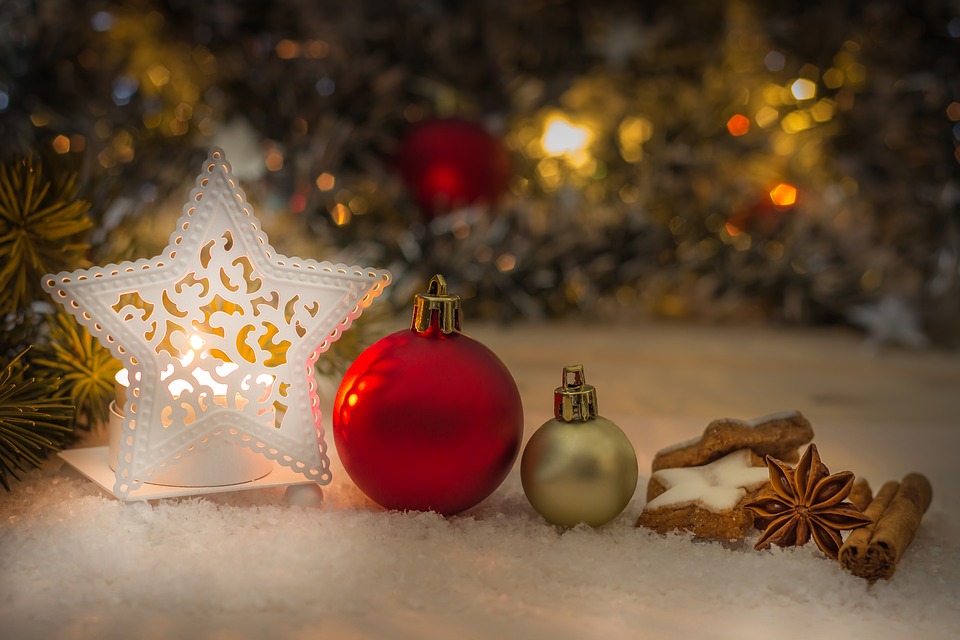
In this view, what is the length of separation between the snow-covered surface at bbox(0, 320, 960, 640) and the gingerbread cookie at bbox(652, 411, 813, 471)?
80 millimetres

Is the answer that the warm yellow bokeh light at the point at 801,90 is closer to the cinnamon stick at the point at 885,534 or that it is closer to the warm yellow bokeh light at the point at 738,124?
the warm yellow bokeh light at the point at 738,124

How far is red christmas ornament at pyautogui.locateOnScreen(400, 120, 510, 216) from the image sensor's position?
5.58 ft

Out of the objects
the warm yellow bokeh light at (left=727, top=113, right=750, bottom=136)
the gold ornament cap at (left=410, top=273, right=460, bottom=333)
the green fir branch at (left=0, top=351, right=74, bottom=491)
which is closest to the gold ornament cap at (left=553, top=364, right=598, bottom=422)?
the gold ornament cap at (left=410, top=273, right=460, bottom=333)

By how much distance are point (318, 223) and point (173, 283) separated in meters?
0.88

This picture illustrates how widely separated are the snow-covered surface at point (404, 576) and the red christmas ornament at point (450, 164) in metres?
0.86

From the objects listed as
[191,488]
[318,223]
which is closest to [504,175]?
[318,223]

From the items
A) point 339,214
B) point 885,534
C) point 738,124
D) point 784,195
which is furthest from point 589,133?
point 885,534

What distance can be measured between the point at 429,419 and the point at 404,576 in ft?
0.44

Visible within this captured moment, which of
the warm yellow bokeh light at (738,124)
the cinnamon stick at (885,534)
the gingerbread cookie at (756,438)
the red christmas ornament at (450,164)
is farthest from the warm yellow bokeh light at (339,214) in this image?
the cinnamon stick at (885,534)

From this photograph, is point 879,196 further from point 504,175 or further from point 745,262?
point 504,175

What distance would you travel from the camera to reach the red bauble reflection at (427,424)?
79 centimetres

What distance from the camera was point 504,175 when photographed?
1.76 m

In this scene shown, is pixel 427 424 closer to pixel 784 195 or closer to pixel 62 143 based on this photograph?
pixel 62 143

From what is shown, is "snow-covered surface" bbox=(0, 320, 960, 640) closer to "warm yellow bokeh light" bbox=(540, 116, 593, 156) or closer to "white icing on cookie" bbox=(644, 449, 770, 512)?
"white icing on cookie" bbox=(644, 449, 770, 512)
